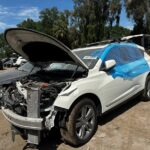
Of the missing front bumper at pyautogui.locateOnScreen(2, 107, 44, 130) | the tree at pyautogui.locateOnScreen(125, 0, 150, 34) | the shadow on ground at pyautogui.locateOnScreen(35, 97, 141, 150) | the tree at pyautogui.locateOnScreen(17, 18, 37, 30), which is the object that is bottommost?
the shadow on ground at pyautogui.locateOnScreen(35, 97, 141, 150)

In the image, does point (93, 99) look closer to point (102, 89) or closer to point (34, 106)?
point (102, 89)

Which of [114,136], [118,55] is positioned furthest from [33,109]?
[118,55]

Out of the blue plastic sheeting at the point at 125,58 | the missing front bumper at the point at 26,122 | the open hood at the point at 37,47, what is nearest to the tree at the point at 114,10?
the blue plastic sheeting at the point at 125,58

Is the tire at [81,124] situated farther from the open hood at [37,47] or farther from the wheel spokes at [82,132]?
the open hood at [37,47]

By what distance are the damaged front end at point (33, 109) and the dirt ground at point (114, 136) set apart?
1.87 ft

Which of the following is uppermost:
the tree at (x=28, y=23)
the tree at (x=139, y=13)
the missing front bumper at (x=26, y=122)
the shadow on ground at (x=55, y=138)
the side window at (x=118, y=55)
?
the tree at (x=28, y=23)

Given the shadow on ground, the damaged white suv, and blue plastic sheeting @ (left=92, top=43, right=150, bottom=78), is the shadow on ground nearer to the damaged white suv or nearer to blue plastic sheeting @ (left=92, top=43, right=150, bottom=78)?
the damaged white suv

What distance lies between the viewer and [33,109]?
410cm

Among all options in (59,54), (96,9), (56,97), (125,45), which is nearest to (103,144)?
(56,97)

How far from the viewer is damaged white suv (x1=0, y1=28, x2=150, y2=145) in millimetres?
4191

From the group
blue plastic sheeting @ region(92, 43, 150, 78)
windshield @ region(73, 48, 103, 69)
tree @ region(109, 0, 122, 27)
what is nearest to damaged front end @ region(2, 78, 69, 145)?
windshield @ region(73, 48, 103, 69)

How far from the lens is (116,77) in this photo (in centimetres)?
548

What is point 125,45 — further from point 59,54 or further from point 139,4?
point 139,4

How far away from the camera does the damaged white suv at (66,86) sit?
4.19m
